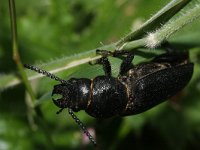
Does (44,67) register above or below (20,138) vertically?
above

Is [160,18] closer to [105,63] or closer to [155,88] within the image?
[105,63]

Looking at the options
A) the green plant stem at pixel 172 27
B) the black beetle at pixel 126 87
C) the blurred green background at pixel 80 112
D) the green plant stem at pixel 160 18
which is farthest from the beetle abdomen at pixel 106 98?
the blurred green background at pixel 80 112

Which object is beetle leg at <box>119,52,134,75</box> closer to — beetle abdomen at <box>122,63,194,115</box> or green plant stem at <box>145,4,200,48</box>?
beetle abdomen at <box>122,63,194,115</box>

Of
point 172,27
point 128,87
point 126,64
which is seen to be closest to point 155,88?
point 128,87

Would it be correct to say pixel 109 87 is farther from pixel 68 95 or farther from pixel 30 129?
pixel 30 129

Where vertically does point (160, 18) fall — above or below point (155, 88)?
above

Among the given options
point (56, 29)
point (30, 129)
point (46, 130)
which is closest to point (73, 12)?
point (56, 29)

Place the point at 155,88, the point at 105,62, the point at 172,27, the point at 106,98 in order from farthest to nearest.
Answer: the point at 155,88, the point at 106,98, the point at 105,62, the point at 172,27
